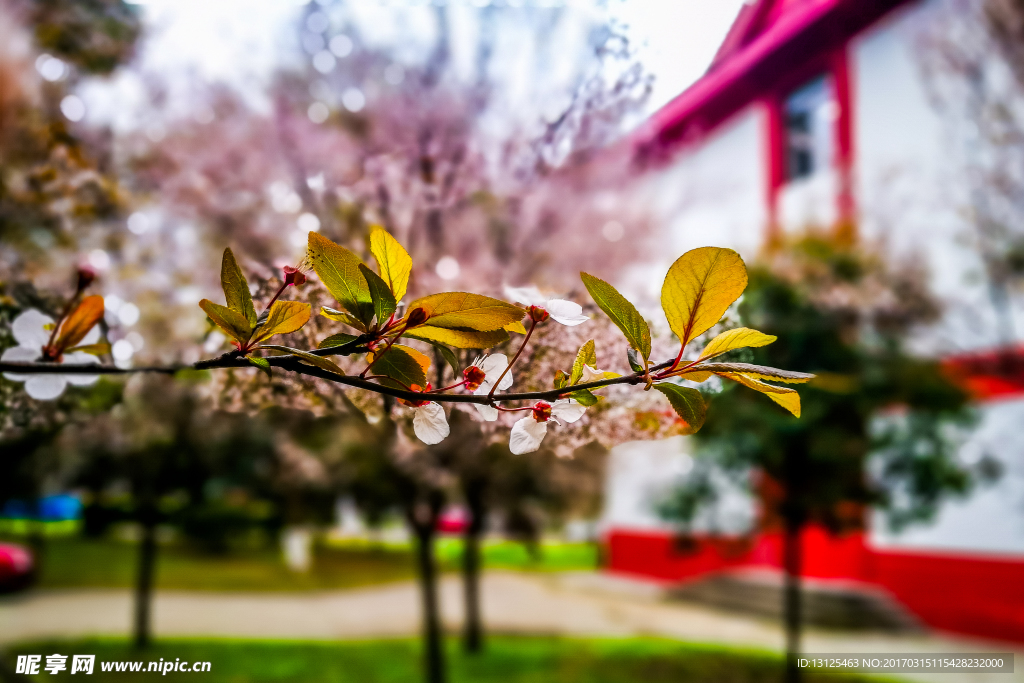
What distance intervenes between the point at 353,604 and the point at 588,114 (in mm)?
5411

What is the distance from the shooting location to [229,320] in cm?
26

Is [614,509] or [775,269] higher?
[775,269]

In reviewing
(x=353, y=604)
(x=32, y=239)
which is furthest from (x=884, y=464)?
(x=353, y=604)

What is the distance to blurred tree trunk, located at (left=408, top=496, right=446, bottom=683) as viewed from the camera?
292 cm

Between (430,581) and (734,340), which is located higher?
(734,340)

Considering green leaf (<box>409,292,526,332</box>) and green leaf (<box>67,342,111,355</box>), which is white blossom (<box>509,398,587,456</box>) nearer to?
green leaf (<box>409,292,526,332</box>)

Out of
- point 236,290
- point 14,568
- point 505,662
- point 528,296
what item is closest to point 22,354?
point 236,290

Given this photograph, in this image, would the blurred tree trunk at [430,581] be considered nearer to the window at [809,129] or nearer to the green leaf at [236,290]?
the green leaf at [236,290]

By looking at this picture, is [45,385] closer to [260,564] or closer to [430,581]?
[430,581]

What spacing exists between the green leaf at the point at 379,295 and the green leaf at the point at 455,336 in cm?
1

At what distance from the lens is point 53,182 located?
0.85 metres

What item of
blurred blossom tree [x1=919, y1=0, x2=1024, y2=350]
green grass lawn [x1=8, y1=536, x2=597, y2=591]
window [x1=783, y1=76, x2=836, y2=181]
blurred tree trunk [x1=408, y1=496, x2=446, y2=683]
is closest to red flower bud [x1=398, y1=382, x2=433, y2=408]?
blurred tree trunk [x1=408, y1=496, x2=446, y2=683]

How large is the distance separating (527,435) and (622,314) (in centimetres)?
6

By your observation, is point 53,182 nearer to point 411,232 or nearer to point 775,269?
point 411,232
